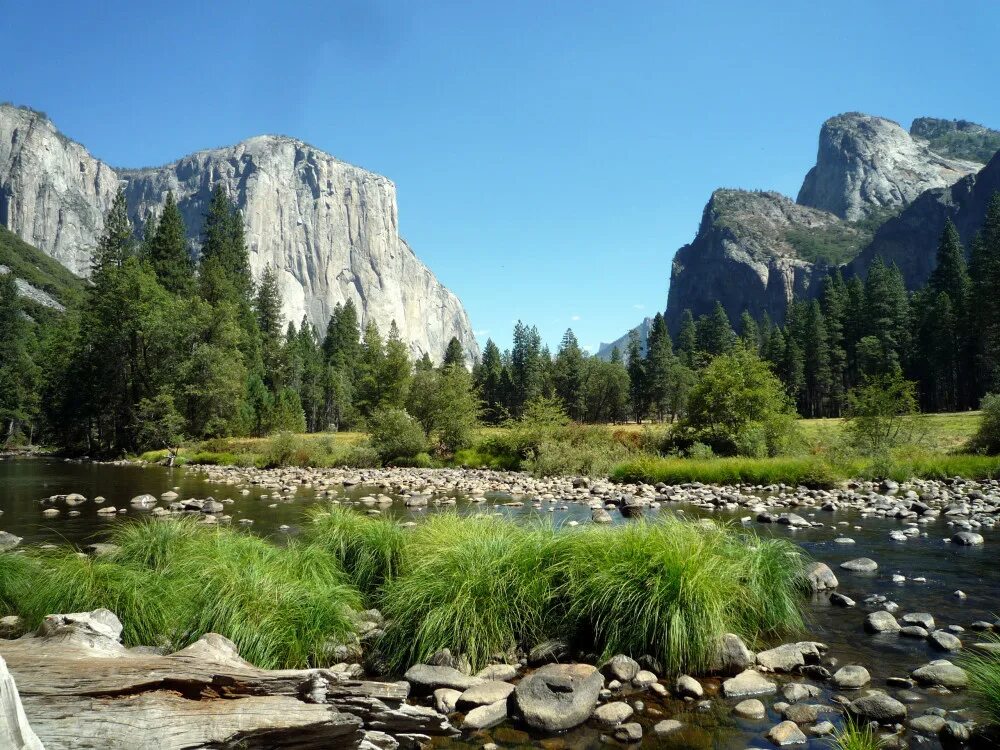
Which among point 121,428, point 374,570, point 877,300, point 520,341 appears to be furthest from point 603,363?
point 374,570

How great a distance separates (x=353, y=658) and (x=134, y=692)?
9.10ft

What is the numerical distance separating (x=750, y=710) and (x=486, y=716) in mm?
2280

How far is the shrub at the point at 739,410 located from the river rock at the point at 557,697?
25294 mm

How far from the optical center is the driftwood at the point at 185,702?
3631 millimetres

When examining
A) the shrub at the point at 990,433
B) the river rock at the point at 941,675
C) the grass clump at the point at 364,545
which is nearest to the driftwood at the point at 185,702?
the grass clump at the point at 364,545

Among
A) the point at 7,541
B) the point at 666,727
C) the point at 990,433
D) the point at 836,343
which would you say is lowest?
the point at 666,727

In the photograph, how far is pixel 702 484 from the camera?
77.6 ft

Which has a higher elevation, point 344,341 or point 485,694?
point 344,341

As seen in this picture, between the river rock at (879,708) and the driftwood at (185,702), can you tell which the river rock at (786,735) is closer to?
the river rock at (879,708)

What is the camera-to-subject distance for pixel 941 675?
566cm

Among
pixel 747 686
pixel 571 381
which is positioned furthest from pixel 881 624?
pixel 571 381

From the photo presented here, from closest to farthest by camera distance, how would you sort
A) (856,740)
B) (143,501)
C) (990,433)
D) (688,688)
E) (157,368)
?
1. (856,740)
2. (688,688)
3. (143,501)
4. (990,433)
5. (157,368)

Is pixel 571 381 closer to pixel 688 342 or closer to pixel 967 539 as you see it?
pixel 688 342

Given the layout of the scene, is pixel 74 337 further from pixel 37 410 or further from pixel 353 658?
pixel 353 658
